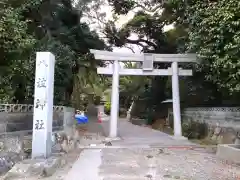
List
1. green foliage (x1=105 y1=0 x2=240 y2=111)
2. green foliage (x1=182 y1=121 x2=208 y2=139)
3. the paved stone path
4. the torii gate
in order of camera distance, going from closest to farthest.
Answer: the paved stone path
green foliage (x1=105 y1=0 x2=240 y2=111)
green foliage (x1=182 y1=121 x2=208 y2=139)
the torii gate

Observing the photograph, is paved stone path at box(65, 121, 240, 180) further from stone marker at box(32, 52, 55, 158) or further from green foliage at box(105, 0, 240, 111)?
green foliage at box(105, 0, 240, 111)

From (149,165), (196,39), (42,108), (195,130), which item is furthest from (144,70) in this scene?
(42,108)

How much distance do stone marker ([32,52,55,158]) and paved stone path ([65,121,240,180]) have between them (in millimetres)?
1014

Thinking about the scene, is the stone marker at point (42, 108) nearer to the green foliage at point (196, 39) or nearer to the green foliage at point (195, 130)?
the green foliage at point (196, 39)

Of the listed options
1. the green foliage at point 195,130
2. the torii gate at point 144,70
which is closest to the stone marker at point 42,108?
the torii gate at point 144,70

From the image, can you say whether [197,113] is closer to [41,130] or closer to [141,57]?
[141,57]

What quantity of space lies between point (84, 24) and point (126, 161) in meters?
13.6

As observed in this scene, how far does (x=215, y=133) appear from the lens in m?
14.8

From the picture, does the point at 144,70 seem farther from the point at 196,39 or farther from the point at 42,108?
the point at 42,108

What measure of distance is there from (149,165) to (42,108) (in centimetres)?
316

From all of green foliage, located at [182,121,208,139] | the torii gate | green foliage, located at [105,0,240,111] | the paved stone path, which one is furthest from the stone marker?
green foliage, located at [182,121,208,139]

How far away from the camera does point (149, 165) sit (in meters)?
8.60

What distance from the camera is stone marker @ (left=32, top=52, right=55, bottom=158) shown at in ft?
27.6

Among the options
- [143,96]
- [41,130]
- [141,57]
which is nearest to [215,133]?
[141,57]
